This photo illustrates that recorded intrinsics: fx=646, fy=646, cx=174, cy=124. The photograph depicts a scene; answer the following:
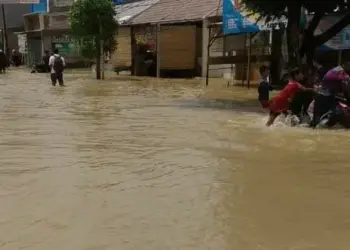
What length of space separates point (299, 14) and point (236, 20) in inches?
217

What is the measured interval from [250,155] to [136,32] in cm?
2358

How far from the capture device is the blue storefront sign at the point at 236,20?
1978 centimetres

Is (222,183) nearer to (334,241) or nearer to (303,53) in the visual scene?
(334,241)

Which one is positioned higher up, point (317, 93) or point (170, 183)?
point (317, 93)

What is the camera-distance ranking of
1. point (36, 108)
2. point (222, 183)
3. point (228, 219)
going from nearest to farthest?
point (228, 219) → point (222, 183) → point (36, 108)

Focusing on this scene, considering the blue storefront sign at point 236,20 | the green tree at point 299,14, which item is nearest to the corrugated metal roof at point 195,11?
the blue storefront sign at point 236,20

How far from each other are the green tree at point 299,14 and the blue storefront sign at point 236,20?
348cm

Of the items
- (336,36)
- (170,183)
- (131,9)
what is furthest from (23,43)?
(170,183)

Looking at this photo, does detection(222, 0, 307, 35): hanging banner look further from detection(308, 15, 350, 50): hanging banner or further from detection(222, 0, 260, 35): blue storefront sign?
detection(308, 15, 350, 50): hanging banner

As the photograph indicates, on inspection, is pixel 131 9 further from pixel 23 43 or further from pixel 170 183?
pixel 170 183

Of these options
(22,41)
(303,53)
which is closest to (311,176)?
(303,53)

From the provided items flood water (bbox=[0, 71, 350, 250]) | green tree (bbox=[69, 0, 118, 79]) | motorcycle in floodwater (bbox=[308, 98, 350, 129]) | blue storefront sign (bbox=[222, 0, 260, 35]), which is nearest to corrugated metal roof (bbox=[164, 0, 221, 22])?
green tree (bbox=[69, 0, 118, 79])

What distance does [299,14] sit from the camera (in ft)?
49.2

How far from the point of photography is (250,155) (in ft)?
28.9
